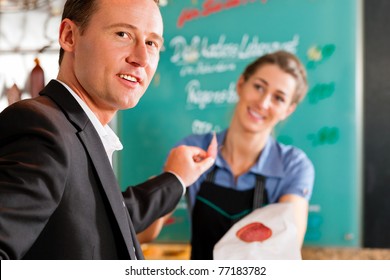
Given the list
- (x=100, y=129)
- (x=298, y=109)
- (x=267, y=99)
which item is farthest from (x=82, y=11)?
(x=298, y=109)

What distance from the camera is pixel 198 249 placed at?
6.24 feet

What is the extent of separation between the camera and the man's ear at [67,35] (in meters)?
0.97

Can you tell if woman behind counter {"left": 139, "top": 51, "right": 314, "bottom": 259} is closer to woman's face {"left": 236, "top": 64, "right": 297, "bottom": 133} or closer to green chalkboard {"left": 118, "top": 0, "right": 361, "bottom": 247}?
woman's face {"left": 236, "top": 64, "right": 297, "bottom": 133}

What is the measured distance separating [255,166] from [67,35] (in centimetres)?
111

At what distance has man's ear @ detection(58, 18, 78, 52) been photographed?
3.18 feet

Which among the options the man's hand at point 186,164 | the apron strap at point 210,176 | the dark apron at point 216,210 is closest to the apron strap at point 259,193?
the dark apron at point 216,210

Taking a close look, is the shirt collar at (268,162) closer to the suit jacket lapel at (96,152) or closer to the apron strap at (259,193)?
the apron strap at (259,193)

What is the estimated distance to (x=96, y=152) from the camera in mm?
843

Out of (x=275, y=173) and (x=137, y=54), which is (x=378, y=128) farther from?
(x=137, y=54)

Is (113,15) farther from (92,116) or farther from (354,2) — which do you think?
(354,2)

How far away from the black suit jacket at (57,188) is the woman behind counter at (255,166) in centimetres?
98

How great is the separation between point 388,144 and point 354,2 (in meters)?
0.60

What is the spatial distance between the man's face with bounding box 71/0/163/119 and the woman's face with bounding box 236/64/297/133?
1038 millimetres

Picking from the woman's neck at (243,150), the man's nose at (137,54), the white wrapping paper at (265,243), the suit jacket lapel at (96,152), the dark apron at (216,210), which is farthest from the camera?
the woman's neck at (243,150)
